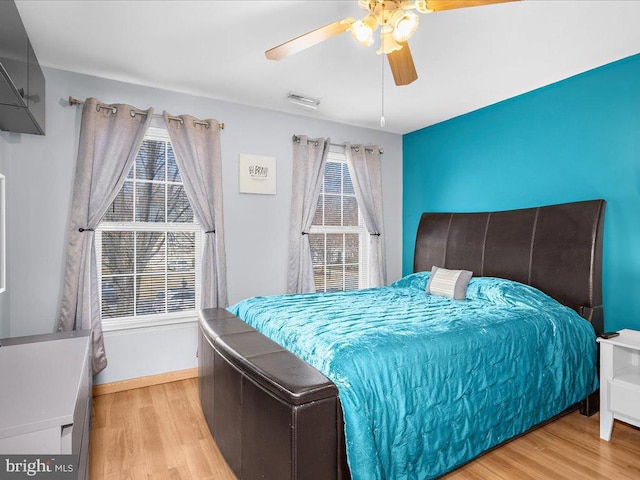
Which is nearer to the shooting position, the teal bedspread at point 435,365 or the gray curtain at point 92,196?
the teal bedspread at point 435,365

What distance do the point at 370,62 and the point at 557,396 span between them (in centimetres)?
267

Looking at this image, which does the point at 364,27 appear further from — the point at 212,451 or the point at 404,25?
the point at 212,451

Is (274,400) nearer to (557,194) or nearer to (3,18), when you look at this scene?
(3,18)

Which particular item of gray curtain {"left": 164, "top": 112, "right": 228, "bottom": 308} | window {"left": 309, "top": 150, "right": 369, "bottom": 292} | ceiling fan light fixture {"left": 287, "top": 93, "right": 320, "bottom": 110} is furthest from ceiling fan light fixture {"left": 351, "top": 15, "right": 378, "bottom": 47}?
window {"left": 309, "top": 150, "right": 369, "bottom": 292}

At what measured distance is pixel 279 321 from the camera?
221cm

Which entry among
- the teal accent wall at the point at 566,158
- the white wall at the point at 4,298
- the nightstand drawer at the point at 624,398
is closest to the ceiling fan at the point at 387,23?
the teal accent wall at the point at 566,158

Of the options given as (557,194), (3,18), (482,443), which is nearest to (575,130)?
(557,194)

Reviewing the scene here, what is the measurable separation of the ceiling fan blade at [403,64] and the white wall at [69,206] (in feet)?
6.30

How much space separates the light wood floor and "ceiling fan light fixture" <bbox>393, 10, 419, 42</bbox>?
7.40 ft

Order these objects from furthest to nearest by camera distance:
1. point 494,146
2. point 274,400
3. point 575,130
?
1. point 494,146
2. point 575,130
3. point 274,400

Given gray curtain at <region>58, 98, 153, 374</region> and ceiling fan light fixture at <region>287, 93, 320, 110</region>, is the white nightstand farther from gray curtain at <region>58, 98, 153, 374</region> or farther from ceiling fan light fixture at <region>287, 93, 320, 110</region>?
gray curtain at <region>58, 98, 153, 374</region>

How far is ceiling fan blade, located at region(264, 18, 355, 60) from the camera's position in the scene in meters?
1.76

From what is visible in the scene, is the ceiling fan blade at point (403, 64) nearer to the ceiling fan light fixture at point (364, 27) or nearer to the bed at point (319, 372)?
the ceiling fan light fixture at point (364, 27)

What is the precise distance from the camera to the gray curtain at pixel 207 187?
3.28 m
